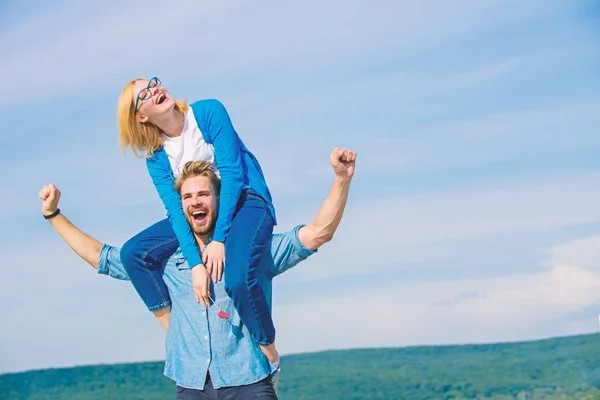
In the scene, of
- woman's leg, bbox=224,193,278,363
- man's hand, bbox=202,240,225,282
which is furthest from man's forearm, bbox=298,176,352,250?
man's hand, bbox=202,240,225,282

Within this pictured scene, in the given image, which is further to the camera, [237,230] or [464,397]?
[464,397]

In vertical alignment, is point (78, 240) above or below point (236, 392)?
above

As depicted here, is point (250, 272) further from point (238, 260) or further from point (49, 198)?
point (49, 198)

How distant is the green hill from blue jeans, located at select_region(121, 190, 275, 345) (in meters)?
10.9

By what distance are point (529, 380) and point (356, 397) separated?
2987mm

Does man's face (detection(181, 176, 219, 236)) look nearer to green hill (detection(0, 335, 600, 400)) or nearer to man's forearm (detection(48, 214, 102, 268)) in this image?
man's forearm (detection(48, 214, 102, 268))

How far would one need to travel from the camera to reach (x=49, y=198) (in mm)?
4031

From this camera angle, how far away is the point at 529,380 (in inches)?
579

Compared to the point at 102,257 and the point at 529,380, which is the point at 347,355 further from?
the point at 102,257

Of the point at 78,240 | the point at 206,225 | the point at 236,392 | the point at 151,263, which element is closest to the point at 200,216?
the point at 206,225

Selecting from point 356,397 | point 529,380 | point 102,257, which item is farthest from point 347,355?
point 102,257

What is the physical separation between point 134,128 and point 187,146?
0.25m

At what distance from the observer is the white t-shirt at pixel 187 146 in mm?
3922

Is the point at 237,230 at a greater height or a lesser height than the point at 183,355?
greater
